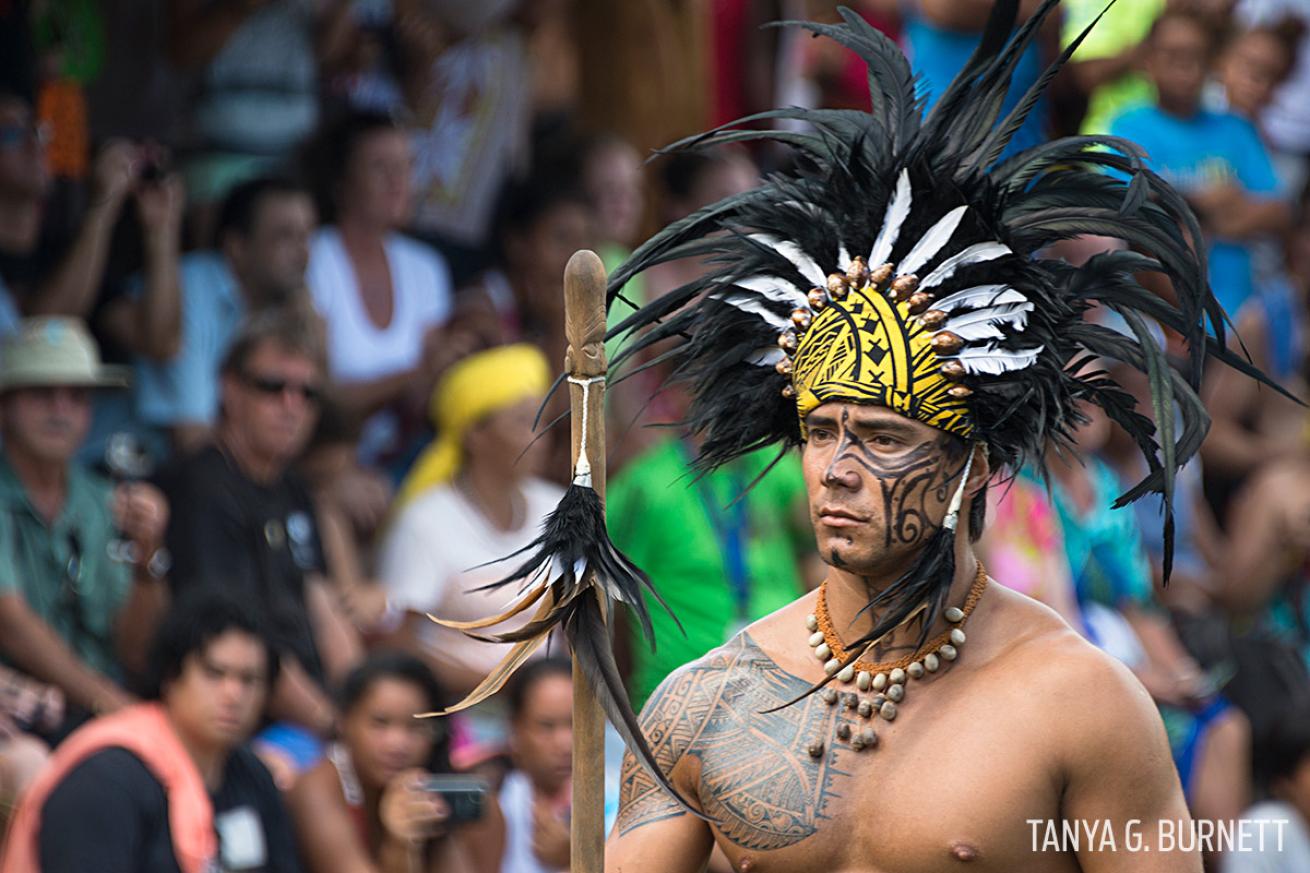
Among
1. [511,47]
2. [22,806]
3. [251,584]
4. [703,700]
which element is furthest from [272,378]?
[703,700]

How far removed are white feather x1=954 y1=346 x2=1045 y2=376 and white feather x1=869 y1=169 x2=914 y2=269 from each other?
0.24 metres

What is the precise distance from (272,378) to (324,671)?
3.09 feet

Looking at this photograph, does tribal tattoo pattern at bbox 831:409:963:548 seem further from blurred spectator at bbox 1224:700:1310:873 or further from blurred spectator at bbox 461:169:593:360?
blurred spectator at bbox 461:169:593:360

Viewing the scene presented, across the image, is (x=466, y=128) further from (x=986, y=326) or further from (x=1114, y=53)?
(x=986, y=326)

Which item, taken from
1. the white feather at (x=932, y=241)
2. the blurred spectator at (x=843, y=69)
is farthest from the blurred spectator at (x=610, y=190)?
the white feather at (x=932, y=241)

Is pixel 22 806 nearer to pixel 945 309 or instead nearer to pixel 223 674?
pixel 223 674

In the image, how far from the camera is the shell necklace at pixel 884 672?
387cm

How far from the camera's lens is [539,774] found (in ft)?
Result: 21.9

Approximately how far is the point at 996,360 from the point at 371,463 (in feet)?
14.1

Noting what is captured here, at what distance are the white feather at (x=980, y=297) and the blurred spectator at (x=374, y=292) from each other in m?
4.02

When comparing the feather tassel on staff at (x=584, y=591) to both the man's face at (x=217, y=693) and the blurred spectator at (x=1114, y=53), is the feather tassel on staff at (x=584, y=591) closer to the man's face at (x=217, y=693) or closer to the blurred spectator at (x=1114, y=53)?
the man's face at (x=217, y=693)

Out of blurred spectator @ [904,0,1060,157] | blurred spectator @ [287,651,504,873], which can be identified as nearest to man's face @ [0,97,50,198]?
blurred spectator @ [287,651,504,873]

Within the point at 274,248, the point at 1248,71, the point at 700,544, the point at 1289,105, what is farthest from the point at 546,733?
the point at 1289,105

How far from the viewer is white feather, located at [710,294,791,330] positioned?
4.03 m
